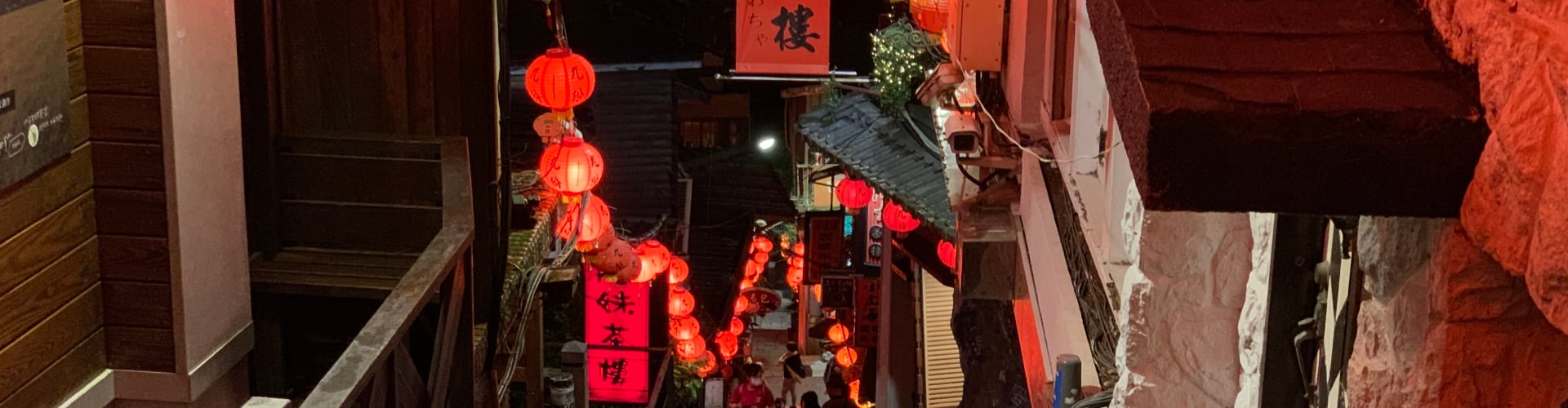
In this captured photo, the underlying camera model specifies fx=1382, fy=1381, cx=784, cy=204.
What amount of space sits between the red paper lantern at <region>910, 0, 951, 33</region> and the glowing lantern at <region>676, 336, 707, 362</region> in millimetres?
13033

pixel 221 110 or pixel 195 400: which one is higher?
pixel 221 110

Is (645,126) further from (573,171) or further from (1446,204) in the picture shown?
(1446,204)

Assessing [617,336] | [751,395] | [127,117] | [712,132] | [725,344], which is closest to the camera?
[127,117]

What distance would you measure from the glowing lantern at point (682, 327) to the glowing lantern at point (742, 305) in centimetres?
515

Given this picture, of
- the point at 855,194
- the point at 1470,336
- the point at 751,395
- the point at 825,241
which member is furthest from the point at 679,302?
the point at 1470,336

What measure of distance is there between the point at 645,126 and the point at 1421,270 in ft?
82.3

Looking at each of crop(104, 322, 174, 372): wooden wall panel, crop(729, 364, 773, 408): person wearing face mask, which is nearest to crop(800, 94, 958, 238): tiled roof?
crop(729, 364, 773, 408): person wearing face mask

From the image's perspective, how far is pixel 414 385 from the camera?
21.7 feet

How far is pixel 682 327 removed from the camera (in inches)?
986

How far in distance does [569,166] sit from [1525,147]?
11.4 metres

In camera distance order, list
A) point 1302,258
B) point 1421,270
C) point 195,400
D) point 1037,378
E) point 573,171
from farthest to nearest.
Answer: point 573,171
point 1037,378
point 195,400
point 1302,258
point 1421,270

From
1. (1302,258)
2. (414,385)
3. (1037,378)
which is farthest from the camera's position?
(1037,378)

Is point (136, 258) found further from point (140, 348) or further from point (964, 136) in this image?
point (964, 136)

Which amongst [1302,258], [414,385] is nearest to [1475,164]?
[1302,258]
